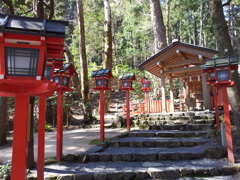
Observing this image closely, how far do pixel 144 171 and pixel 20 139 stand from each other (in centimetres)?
254

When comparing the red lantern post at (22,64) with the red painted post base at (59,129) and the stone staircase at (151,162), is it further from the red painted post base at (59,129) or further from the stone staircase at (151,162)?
the red painted post base at (59,129)

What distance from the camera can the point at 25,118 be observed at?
246cm

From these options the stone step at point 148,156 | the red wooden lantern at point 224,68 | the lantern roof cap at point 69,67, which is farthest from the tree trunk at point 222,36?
the lantern roof cap at point 69,67

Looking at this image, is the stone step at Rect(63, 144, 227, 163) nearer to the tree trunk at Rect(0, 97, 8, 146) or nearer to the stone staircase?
the stone staircase

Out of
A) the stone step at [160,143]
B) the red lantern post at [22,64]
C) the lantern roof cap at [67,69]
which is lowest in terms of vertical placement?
the stone step at [160,143]

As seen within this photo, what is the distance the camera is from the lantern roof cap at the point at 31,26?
2318 mm

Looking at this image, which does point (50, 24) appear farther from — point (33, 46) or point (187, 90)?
point (187, 90)

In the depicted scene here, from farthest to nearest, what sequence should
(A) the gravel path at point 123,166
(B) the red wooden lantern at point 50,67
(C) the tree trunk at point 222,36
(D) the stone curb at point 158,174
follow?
(C) the tree trunk at point 222,36 < (A) the gravel path at point 123,166 < (D) the stone curb at point 158,174 < (B) the red wooden lantern at point 50,67

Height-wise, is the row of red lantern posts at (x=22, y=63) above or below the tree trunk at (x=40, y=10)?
below

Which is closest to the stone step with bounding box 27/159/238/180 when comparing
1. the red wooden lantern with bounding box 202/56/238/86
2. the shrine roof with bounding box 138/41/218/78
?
the red wooden lantern with bounding box 202/56/238/86

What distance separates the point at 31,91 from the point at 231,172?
13.5ft

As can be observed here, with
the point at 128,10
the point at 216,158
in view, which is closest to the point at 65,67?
the point at 216,158

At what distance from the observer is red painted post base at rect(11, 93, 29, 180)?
7.75 feet

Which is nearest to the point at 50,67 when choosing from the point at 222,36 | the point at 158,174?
the point at 158,174
